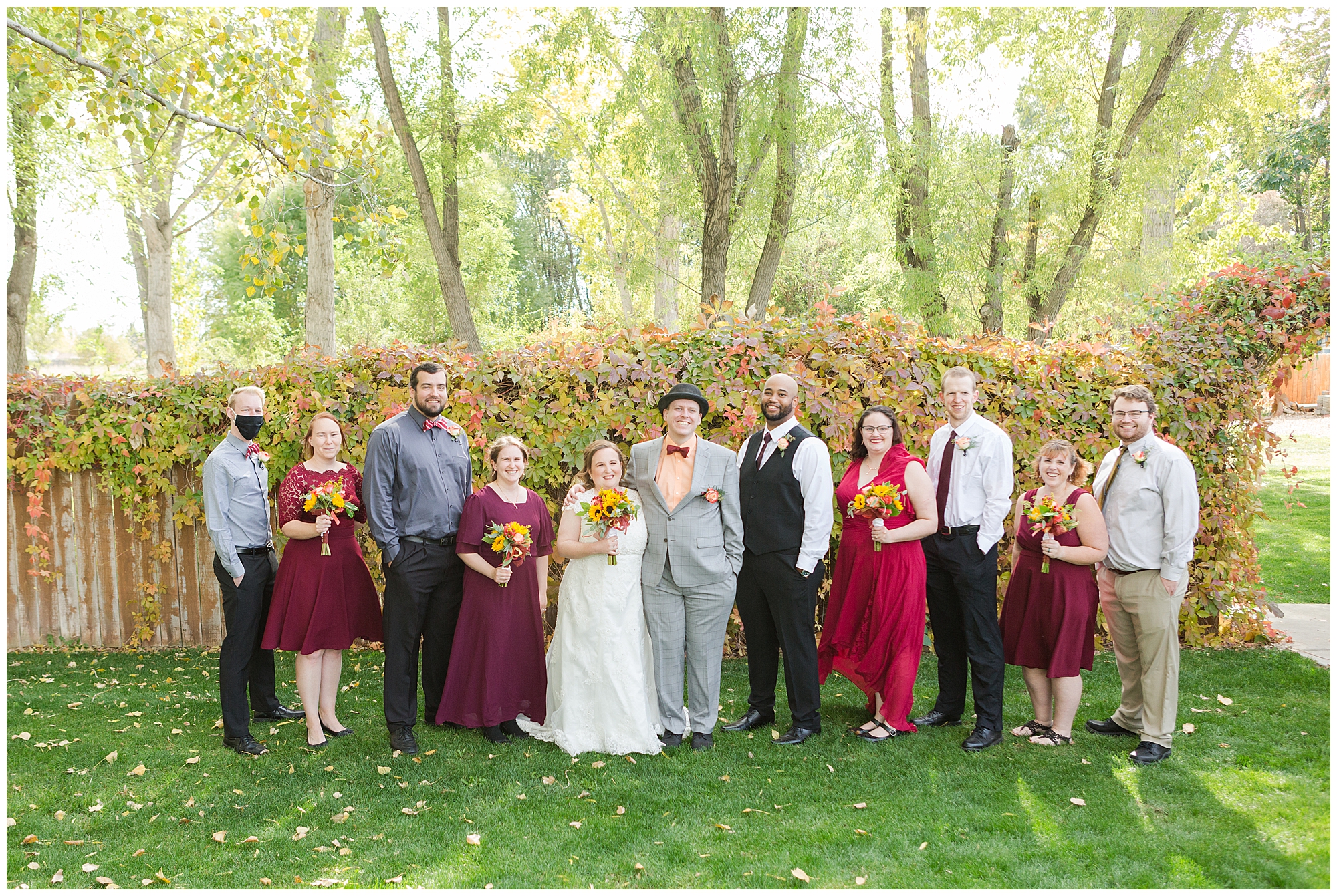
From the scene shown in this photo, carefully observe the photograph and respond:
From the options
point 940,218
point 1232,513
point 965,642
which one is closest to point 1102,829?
point 965,642

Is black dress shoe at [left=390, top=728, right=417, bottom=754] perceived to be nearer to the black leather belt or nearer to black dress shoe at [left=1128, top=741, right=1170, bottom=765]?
the black leather belt

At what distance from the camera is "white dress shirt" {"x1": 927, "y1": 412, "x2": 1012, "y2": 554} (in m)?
5.07

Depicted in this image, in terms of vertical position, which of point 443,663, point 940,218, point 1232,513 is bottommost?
point 443,663

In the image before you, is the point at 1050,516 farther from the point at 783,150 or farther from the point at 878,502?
the point at 783,150

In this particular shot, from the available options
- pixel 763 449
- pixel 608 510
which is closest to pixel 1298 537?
pixel 763 449

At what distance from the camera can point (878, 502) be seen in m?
4.95

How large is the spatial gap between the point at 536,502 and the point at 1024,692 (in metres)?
3.80

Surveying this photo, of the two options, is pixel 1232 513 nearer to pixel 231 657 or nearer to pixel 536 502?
pixel 536 502

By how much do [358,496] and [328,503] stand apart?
250mm

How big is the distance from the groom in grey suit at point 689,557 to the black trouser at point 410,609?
124cm

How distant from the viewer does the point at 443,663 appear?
552cm

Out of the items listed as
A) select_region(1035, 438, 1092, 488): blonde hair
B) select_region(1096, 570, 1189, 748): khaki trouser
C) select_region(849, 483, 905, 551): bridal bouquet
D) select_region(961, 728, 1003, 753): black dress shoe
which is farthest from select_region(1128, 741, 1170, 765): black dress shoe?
select_region(849, 483, 905, 551): bridal bouquet

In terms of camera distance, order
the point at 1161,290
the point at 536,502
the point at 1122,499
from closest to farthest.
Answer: the point at 1122,499 < the point at 536,502 < the point at 1161,290

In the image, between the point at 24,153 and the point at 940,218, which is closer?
the point at 24,153
